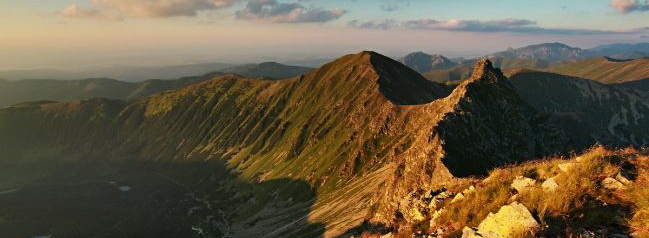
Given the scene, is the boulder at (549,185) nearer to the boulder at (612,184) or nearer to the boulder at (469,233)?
the boulder at (612,184)

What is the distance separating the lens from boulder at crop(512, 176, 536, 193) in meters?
22.3

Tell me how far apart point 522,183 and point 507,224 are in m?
4.36

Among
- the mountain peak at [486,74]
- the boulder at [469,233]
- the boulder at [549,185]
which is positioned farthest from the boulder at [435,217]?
the mountain peak at [486,74]

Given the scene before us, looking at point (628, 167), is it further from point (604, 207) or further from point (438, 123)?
point (438, 123)

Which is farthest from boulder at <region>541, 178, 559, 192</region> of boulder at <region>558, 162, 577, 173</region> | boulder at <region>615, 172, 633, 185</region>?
boulder at <region>615, 172, 633, 185</region>

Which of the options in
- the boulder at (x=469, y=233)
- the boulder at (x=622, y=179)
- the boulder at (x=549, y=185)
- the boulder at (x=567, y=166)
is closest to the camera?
the boulder at (x=622, y=179)

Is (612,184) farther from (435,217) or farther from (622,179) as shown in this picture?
(435,217)

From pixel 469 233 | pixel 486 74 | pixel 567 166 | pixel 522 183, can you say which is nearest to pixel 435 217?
pixel 469 233

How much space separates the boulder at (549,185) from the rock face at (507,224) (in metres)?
2.36

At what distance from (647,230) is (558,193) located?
3.71m

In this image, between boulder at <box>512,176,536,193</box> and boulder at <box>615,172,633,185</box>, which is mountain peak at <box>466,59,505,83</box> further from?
boulder at <box>615,172,633,185</box>

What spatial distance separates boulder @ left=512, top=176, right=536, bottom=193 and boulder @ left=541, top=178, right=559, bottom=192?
2.33ft

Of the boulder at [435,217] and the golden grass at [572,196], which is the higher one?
the golden grass at [572,196]

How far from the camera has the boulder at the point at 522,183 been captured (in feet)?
73.0
